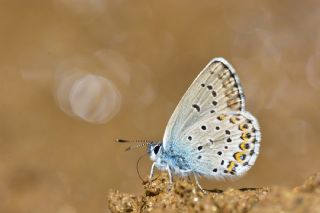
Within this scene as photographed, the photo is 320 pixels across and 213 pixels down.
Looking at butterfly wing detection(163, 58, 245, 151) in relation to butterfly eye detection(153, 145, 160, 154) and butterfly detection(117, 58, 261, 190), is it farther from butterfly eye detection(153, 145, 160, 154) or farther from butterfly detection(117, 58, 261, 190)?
butterfly eye detection(153, 145, 160, 154)

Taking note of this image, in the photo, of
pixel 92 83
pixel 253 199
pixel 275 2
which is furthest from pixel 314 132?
pixel 253 199

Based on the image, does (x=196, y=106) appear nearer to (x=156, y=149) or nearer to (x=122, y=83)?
(x=156, y=149)

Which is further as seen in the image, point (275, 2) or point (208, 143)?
point (275, 2)

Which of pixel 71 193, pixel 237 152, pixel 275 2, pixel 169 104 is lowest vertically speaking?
pixel 237 152

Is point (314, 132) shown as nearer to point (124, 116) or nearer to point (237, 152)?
point (124, 116)

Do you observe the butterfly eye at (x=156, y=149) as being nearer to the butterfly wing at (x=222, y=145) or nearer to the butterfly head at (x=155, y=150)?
the butterfly head at (x=155, y=150)

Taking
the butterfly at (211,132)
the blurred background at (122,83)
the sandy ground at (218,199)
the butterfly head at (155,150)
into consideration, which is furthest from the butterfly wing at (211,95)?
the blurred background at (122,83)

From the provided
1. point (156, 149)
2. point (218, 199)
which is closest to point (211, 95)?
point (156, 149)
